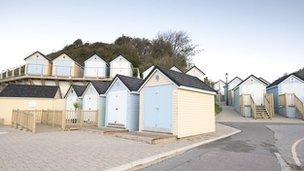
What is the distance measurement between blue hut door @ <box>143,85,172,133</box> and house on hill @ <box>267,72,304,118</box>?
20219 mm

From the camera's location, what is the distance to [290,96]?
31188mm

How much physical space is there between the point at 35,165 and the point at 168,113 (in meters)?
9.00

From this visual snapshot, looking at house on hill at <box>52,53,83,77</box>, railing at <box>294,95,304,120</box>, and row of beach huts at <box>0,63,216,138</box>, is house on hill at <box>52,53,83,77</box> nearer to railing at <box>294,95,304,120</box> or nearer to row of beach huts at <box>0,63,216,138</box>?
row of beach huts at <box>0,63,216,138</box>

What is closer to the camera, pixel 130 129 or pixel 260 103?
pixel 130 129

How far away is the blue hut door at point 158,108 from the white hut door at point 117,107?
103 inches

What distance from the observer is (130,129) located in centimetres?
1884

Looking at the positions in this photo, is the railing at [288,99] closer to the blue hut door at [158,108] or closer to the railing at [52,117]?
the blue hut door at [158,108]

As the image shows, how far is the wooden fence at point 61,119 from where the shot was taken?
19.8 meters

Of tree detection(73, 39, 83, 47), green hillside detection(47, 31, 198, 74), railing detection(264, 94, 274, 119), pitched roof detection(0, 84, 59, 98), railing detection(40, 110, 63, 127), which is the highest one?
tree detection(73, 39, 83, 47)

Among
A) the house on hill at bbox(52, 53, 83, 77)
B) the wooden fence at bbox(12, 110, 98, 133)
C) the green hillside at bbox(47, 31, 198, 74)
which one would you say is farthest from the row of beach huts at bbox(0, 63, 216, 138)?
the green hillside at bbox(47, 31, 198, 74)

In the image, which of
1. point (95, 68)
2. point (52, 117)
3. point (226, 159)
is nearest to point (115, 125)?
point (52, 117)

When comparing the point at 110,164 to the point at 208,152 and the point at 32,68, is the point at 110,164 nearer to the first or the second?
→ the point at 208,152

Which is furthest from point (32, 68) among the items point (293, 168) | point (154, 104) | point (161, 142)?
point (293, 168)

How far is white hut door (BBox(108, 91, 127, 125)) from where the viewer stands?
19469 mm
